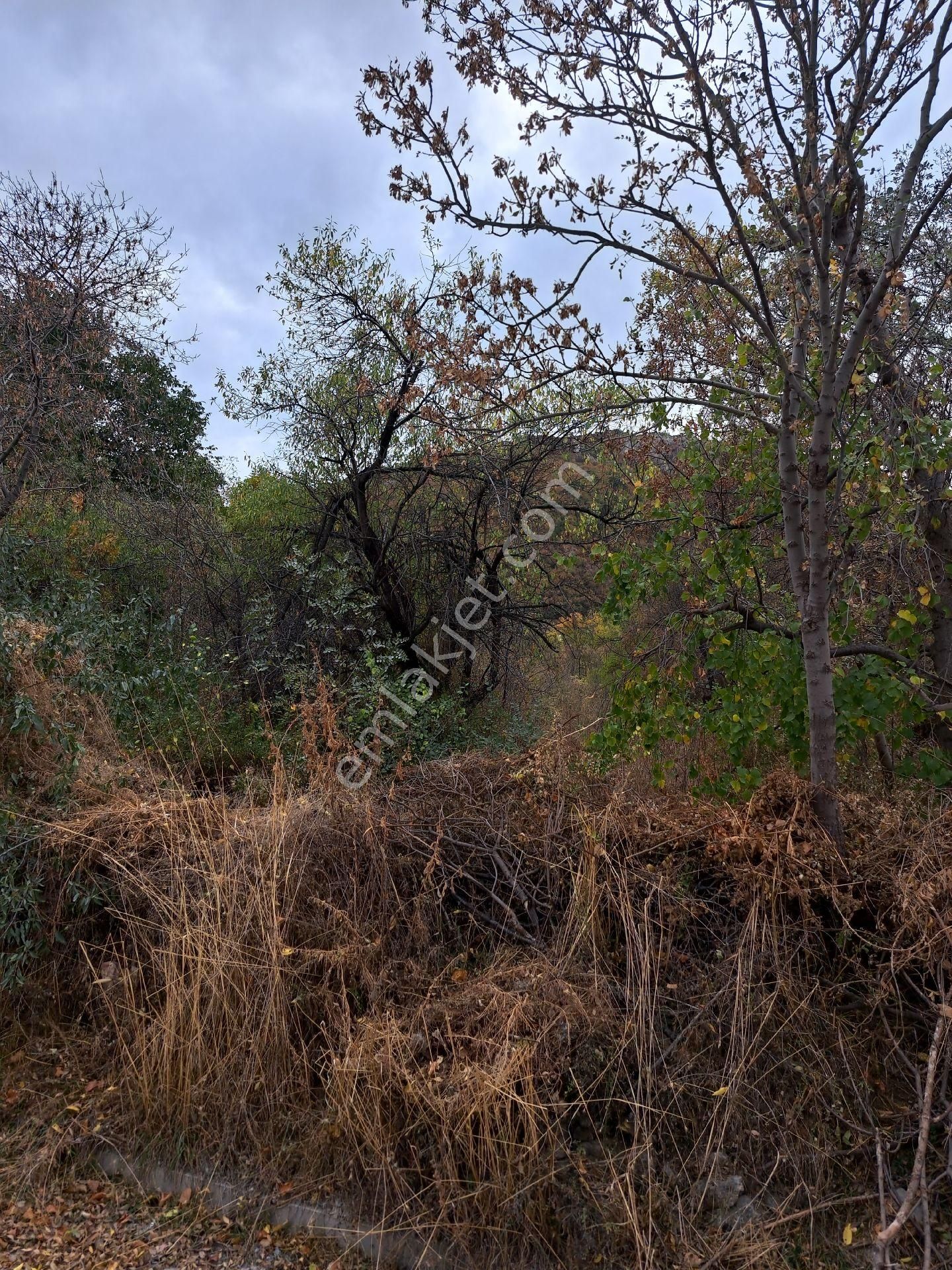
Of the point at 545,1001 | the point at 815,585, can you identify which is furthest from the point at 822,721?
the point at 545,1001

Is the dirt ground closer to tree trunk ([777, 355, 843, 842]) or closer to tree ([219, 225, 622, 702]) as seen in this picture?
tree trunk ([777, 355, 843, 842])

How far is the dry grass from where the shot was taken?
2.74m

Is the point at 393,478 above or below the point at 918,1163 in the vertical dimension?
above

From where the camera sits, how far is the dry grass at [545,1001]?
8.99 ft

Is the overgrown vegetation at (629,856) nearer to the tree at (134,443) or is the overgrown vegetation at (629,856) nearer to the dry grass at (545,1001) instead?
the dry grass at (545,1001)

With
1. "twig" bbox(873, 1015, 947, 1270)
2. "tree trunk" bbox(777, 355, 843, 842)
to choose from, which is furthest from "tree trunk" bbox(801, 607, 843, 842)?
"twig" bbox(873, 1015, 947, 1270)

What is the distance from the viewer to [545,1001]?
3090 millimetres

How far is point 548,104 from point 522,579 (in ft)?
18.7

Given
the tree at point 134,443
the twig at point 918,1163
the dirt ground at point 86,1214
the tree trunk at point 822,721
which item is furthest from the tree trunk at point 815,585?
the tree at point 134,443

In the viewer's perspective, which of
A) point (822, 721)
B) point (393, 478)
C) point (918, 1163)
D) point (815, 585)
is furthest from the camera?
point (393, 478)

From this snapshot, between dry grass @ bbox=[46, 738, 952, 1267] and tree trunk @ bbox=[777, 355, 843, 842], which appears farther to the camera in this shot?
tree trunk @ bbox=[777, 355, 843, 842]

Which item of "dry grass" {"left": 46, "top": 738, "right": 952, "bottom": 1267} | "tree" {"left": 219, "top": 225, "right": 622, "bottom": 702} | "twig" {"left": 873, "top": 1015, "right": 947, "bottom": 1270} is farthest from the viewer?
"tree" {"left": 219, "top": 225, "right": 622, "bottom": 702}

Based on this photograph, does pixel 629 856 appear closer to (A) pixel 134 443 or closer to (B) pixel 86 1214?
(B) pixel 86 1214

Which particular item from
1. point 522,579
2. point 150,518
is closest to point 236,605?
point 150,518
